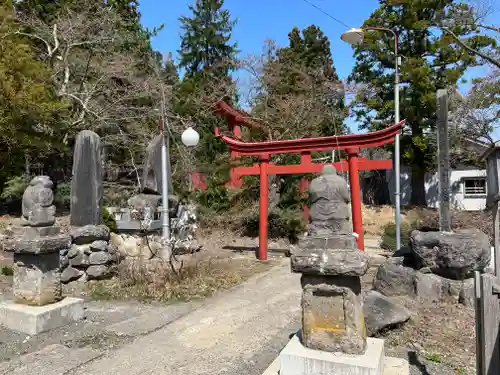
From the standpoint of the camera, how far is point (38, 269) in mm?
5293

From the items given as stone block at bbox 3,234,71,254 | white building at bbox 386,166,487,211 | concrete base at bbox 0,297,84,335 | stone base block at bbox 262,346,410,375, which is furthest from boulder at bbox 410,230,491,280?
white building at bbox 386,166,487,211

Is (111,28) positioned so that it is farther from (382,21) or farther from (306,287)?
(306,287)

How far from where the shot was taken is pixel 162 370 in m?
3.97

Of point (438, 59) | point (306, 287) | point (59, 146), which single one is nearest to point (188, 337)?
point (306, 287)

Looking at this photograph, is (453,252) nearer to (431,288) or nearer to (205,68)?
(431,288)

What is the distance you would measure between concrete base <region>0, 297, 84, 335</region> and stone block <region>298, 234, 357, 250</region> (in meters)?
3.76

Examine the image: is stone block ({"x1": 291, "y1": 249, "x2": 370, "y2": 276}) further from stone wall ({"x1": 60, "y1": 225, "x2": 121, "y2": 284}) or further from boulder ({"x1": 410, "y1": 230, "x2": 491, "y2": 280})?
stone wall ({"x1": 60, "y1": 225, "x2": 121, "y2": 284})

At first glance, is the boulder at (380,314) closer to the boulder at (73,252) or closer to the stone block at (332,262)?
the stone block at (332,262)

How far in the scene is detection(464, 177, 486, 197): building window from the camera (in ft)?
70.9

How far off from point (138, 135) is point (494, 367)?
15.4m

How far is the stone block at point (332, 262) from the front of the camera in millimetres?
3176

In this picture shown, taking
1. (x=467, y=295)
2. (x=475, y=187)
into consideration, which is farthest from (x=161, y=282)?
(x=475, y=187)

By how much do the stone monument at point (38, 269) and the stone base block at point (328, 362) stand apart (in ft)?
11.5

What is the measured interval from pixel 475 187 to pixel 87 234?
21263 millimetres
